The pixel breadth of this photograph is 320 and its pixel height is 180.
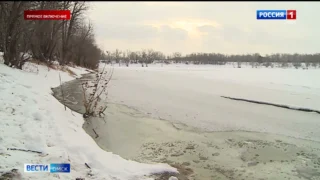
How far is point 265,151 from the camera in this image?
7.18 meters

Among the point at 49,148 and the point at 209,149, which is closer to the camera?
the point at 49,148

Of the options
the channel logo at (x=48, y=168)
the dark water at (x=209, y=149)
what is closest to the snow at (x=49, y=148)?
the channel logo at (x=48, y=168)

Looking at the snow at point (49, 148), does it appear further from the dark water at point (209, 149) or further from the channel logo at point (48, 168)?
the dark water at point (209, 149)

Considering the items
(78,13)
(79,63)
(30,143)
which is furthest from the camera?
(79,63)

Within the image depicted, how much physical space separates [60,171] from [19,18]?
431 inches

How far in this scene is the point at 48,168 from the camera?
14.5 ft

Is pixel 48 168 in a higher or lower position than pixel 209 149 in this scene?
higher

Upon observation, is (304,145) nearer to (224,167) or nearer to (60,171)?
(224,167)

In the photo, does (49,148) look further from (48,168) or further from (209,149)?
(209,149)

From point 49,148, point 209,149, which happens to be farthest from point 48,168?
point 209,149

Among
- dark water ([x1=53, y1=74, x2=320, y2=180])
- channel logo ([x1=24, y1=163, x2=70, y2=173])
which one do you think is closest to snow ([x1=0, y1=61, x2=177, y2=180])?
channel logo ([x1=24, y1=163, x2=70, y2=173])

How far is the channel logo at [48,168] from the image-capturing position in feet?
13.9

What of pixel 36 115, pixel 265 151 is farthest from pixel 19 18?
pixel 265 151

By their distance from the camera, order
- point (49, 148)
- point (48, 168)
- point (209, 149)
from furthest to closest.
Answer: point (209, 149)
point (49, 148)
point (48, 168)
